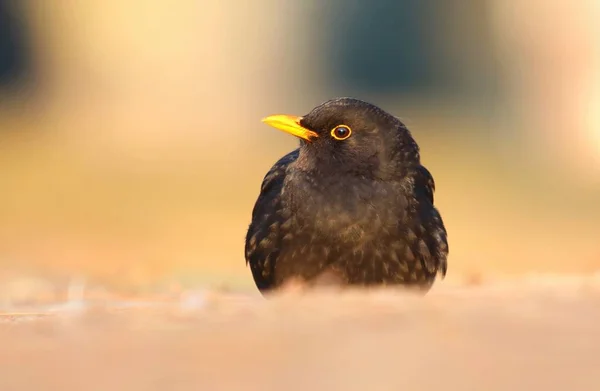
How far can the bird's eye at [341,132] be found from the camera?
6332 millimetres

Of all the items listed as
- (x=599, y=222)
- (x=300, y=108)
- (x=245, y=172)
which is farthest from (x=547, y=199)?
(x=300, y=108)

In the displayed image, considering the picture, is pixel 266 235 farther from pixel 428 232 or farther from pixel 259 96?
pixel 259 96

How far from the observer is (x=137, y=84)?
21.4 meters

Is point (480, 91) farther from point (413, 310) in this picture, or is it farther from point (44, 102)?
point (413, 310)

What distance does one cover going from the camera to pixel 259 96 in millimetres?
21500

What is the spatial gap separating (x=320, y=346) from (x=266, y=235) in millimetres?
2033

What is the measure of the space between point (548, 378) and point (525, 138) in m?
16.2

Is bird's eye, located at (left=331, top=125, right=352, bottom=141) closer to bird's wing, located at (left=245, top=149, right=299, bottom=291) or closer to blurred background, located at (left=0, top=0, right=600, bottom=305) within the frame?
bird's wing, located at (left=245, top=149, right=299, bottom=291)

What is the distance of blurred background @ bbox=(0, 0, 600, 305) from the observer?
14938mm

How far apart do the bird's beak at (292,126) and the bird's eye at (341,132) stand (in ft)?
0.27

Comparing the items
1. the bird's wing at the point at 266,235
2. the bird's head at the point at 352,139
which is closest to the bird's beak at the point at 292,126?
the bird's head at the point at 352,139

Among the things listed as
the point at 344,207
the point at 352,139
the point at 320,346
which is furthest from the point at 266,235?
the point at 320,346

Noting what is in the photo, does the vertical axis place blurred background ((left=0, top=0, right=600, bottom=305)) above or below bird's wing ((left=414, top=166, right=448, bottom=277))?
above

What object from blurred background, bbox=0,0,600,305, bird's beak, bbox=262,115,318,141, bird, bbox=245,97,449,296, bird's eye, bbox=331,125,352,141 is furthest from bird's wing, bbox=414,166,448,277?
blurred background, bbox=0,0,600,305
